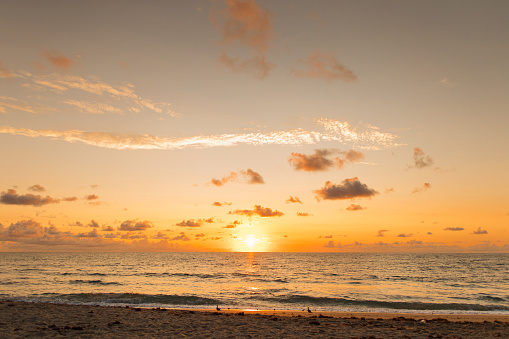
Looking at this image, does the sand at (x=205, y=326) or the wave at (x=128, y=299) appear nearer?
the sand at (x=205, y=326)

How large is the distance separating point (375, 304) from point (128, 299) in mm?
28975

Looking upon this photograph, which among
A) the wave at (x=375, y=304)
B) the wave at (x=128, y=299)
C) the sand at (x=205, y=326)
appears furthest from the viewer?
the wave at (x=128, y=299)

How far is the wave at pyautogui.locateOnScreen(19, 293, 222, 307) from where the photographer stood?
1416 inches

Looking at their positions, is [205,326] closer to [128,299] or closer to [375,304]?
[128,299]

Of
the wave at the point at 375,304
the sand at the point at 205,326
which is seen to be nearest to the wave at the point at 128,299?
the wave at the point at 375,304

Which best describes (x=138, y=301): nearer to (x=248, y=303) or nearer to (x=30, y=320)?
(x=248, y=303)

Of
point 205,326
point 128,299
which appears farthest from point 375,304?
point 128,299

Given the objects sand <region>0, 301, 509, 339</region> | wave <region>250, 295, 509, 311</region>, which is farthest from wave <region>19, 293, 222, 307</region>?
sand <region>0, 301, 509, 339</region>

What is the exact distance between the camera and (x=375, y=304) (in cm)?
3744

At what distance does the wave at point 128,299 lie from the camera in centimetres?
3597

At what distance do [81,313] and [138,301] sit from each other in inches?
550

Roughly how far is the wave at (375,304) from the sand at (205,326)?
524 inches

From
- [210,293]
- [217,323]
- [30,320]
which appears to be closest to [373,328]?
[217,323]

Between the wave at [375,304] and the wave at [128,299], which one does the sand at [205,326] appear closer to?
the wave at [128,299]
